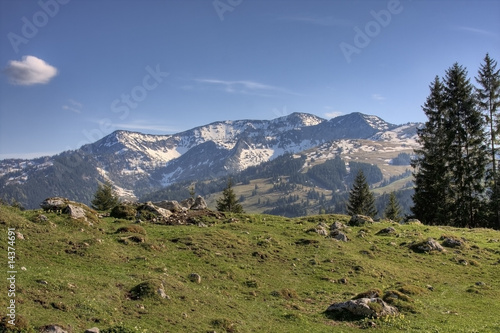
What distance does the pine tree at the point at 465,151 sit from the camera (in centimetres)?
5553

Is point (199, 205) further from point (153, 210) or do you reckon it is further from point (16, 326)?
point (16, 326)

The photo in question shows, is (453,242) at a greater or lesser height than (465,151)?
lesser

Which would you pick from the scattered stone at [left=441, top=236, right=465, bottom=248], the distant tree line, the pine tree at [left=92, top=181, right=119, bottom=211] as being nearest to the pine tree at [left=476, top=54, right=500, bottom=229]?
the distant tree line

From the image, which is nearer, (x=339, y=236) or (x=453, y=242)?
(x=339, y=236)

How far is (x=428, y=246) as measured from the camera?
33.7m

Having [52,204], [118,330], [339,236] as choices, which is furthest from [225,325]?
[52,204]

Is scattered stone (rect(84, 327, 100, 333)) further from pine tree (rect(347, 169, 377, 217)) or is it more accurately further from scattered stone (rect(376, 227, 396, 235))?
pine tree (rect(347, 169, 377, 217))

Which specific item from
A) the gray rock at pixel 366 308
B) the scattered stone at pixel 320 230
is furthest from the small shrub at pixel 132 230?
the scattered stone at pixel 320 230

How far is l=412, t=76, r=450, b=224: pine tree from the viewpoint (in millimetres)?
57312

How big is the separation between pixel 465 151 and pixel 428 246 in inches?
1285

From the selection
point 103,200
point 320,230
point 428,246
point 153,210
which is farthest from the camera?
point 103,200

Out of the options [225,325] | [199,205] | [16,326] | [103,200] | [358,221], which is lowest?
[225,325]

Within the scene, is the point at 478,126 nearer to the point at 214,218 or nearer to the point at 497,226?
the point at 497,226

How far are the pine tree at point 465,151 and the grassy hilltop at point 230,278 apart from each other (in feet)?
70.8
